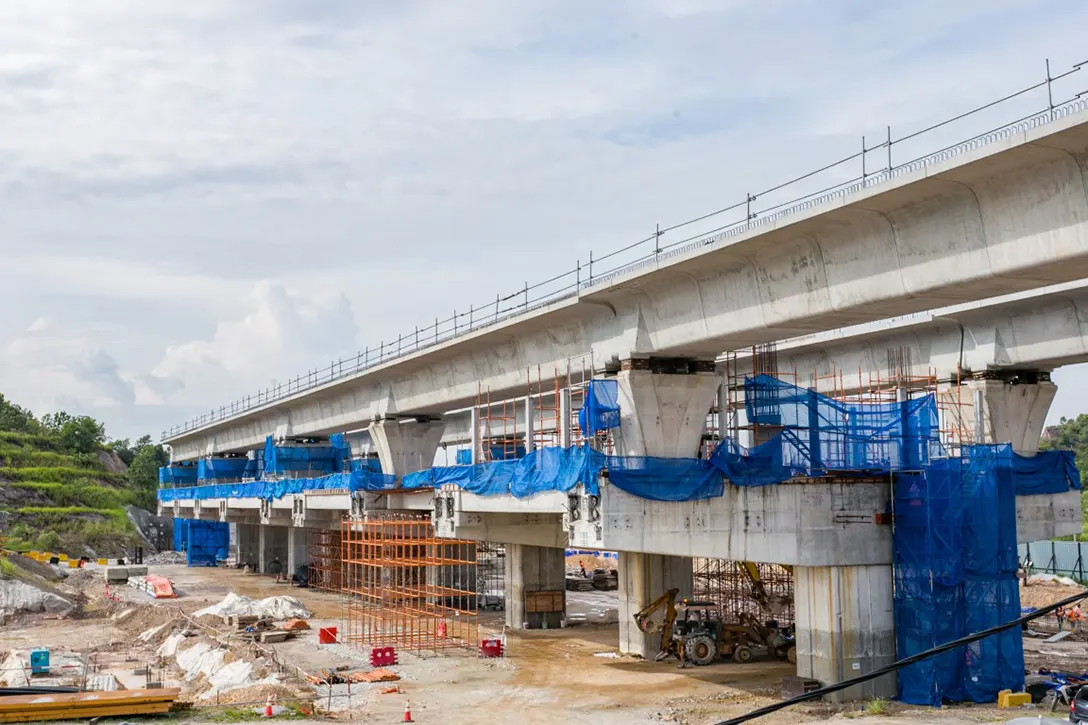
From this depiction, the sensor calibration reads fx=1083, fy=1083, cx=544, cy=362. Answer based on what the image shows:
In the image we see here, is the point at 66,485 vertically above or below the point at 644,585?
above

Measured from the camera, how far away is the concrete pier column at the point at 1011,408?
3133 centimetres

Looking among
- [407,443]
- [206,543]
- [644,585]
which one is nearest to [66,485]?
[206,543]

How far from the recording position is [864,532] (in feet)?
79.3

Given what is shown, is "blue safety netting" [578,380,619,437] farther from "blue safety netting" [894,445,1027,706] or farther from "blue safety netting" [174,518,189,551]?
"blue safety netting" [174,518,189,551]

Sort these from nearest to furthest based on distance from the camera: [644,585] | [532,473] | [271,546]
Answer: [532,473]
[644,585]
[271,546]

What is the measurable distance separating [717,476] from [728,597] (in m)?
12.8

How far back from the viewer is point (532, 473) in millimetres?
30016

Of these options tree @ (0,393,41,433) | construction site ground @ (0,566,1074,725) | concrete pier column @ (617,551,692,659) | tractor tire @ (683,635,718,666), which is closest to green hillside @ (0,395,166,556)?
tree @ (0,393,41,433)

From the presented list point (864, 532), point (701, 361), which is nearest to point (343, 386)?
point (701, 361)

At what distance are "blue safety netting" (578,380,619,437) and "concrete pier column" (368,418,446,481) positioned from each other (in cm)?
1844

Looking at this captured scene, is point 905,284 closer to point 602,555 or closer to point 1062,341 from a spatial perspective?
point 1062,341

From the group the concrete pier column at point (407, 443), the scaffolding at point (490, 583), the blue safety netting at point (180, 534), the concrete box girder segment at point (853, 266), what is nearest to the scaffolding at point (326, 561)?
the scaffolding at point (490, 583)

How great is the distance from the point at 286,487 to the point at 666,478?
33071 millimetres

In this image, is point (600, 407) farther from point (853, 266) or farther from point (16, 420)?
point (16, 420)
